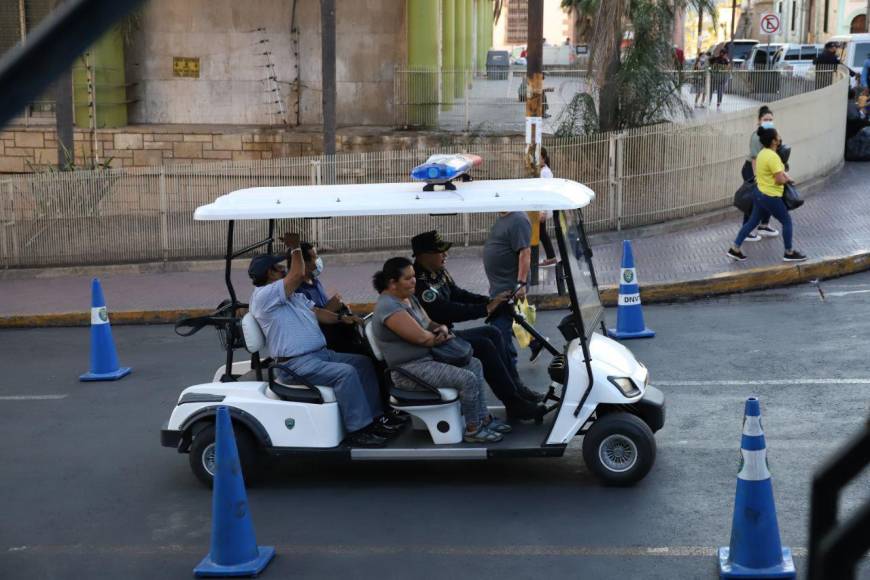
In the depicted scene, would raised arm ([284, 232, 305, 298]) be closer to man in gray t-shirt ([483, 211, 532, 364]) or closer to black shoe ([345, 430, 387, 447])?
black shoe ([345, 430, 387, 447])

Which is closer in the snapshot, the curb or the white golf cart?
the white golf cart

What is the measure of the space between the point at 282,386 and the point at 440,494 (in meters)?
1.21

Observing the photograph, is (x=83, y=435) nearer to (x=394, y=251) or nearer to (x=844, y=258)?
(x=394, y=251)

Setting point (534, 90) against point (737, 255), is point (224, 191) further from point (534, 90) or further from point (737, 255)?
point (737, 255)

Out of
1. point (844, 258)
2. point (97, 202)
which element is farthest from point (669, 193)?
point (97, 202)

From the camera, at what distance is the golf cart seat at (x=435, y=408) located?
706cm

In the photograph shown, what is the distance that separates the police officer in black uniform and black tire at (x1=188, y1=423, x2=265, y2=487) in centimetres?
151

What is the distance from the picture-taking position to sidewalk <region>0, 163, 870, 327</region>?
13.4 meters

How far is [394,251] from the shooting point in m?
16.0

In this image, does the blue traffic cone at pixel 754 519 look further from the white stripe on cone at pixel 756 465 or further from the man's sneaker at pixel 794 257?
the man's sneaker at pixel 794 257

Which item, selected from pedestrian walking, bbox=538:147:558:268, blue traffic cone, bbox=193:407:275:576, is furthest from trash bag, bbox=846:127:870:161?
blue traffic cone, bbox=193:407:275:576

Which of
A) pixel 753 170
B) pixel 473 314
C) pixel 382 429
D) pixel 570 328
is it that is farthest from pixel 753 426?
pixel 753 170

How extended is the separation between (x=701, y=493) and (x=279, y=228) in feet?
14.3

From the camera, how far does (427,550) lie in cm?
627
